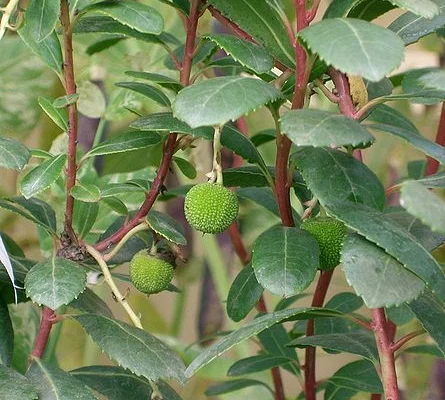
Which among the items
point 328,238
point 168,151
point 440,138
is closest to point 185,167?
point 168,151

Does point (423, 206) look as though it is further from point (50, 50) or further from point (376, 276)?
point (50, 50)

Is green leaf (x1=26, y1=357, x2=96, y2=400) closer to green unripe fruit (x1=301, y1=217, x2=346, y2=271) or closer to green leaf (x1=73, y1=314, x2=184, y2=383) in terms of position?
green leaf (x1=73, y1=314, x2=184, y2=383)

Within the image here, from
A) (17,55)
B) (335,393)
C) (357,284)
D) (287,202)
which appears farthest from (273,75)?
(17,55)

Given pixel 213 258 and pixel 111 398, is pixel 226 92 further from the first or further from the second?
pixel 213 258

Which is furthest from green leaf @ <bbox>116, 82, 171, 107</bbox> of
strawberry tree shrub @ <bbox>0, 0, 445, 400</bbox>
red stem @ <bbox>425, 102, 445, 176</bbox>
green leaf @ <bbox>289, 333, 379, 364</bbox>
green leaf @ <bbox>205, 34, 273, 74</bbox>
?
red stem @ <bbox>425, 102, 445, 176</bbox>

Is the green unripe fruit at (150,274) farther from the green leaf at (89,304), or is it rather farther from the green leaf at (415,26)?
the green leaf at (415,26)
